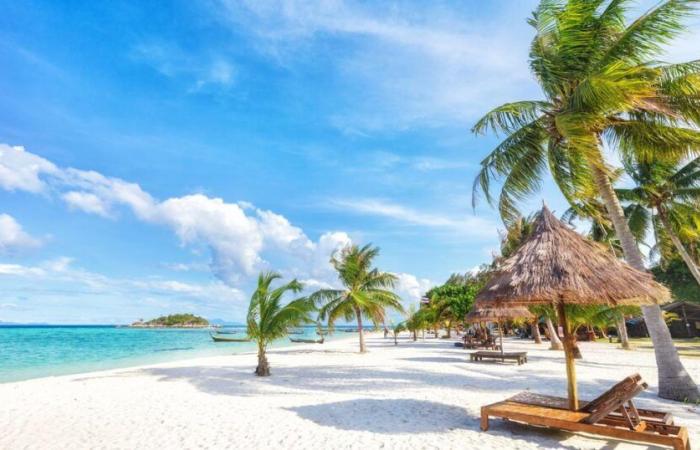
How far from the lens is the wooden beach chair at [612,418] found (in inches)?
164

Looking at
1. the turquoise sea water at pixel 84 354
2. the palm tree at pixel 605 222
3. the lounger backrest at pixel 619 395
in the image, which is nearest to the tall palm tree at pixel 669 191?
the palm tree at pixel 605 222

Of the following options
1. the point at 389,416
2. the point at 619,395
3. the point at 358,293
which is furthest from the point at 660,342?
the point at 358,293

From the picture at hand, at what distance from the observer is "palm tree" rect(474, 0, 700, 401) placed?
6738 millimetres

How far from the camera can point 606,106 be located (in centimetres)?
659

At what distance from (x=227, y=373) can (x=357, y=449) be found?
8.56m

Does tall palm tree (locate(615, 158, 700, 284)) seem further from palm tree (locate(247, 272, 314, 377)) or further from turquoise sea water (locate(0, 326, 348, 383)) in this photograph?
turquoise sea water (locate(0, 326, 348, 383))

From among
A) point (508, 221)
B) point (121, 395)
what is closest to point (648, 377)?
point (508, 221)

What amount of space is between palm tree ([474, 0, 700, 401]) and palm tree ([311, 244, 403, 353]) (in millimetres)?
11505

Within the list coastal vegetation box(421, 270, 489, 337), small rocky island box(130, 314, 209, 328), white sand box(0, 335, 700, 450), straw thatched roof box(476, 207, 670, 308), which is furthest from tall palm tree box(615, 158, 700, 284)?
small rocky island box(130, 314, 209, 328)

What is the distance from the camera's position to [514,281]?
18.1ft

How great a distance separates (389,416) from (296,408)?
1.82m

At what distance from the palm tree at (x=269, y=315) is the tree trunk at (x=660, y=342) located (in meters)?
8.59

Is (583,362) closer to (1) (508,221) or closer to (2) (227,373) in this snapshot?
(1) (508,221)

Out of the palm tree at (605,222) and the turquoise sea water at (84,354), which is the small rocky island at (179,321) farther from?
the palm tree at (605,222)
